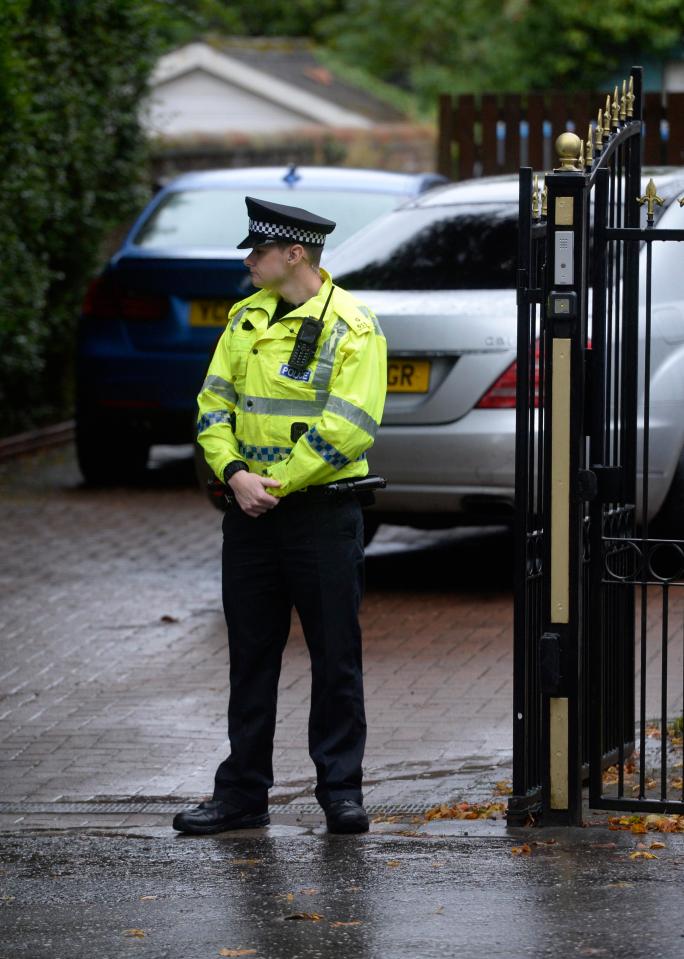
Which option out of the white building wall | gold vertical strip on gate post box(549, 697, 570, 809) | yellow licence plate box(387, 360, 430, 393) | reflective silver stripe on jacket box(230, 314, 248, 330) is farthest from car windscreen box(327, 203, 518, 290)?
the white building wall

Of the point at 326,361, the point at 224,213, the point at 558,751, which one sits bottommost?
the point at 558,751

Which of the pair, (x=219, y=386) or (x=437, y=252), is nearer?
(x=219, y=386)

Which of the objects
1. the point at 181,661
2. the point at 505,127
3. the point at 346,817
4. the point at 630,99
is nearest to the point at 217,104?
the point at 505,127

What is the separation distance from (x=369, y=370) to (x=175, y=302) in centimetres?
639

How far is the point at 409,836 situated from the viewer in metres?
5.50

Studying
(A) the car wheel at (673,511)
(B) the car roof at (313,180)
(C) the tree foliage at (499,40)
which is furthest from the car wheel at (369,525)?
(C) the tree foliage at (499,40)

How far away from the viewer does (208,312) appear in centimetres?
1167

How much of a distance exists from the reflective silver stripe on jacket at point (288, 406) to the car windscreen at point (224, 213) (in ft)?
18.9

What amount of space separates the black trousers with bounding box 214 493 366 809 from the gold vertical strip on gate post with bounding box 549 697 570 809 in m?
0.57

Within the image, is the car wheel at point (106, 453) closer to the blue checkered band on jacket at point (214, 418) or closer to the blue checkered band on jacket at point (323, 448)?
the blue checkered band on jacket at point (214, 418)

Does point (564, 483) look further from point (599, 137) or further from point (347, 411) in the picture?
point (599, 137)

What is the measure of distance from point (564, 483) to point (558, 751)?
768mm

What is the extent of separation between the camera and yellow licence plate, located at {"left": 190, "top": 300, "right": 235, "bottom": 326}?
11.6 meters

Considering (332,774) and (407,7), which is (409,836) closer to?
(332,774)
